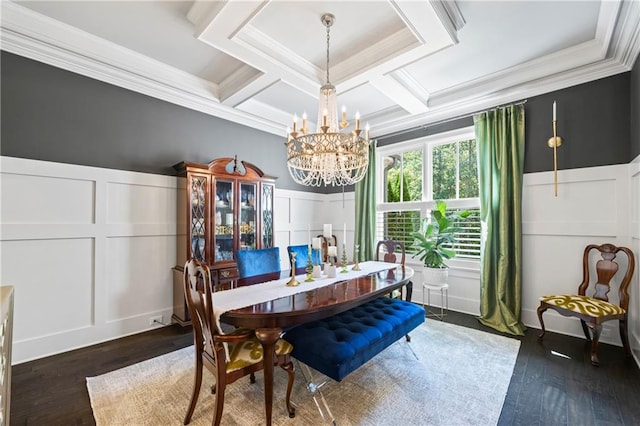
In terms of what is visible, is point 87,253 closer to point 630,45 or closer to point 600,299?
point 600,299

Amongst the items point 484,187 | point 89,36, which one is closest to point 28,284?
point 89,36

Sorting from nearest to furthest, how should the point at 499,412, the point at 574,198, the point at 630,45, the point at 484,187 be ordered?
the point at 499,412
the point at 630,45
the point at 574,198
the point at 484,187

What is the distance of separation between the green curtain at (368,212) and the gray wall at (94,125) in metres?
2.25

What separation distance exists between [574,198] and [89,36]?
5178mm

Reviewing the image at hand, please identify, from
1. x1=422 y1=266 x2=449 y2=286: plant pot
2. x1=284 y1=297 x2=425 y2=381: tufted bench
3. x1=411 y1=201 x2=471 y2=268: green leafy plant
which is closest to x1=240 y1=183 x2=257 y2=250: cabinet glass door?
x1=284 y1=297 x2=425 y2=381: tufted bench

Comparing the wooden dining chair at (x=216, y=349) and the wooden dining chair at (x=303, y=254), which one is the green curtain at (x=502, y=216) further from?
the wooden dining chair at (x=216, y=349)

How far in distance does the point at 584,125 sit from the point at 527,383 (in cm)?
270

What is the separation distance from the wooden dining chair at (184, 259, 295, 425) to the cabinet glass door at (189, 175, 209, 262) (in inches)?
64.9

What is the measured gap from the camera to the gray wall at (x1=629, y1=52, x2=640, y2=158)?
2.52 metres

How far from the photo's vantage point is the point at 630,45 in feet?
8.11

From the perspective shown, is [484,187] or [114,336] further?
[484,187]

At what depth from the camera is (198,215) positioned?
340 cm

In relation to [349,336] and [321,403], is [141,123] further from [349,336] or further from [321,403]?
[321,403]

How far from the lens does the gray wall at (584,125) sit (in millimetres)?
2859
